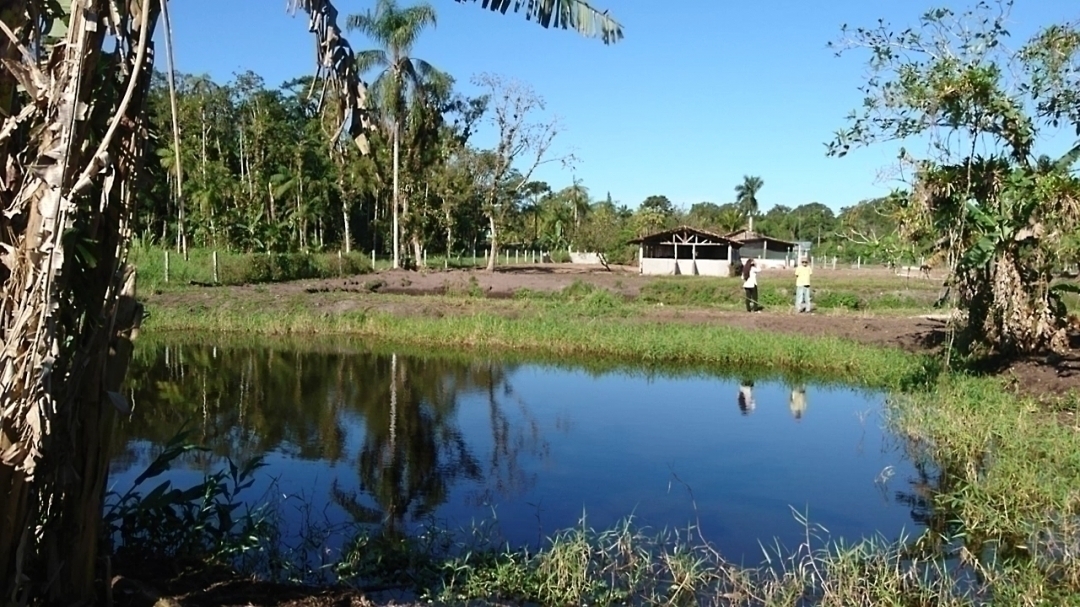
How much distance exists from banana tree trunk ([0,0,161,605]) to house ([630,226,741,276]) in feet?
123

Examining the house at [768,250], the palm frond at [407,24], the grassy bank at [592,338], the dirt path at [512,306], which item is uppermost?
the palm frond at [407,24]

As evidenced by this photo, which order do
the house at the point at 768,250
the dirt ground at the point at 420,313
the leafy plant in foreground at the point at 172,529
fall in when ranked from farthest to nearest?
the house at the point at 768,250, the leafy plant in foreground at the point at 172,529, the dirt ground at the point at 420,313

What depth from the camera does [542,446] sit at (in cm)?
1004

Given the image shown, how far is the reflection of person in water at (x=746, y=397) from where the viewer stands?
40.2ft

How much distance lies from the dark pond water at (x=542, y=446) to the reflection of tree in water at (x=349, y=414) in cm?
3

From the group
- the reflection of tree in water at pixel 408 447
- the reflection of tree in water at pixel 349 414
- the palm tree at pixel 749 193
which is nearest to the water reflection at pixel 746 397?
the reflection of tree in water at pixel 349 414

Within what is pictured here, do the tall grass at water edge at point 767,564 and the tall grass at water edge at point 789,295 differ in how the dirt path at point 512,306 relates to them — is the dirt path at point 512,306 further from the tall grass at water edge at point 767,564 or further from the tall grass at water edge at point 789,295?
the tall grass at water edge at point 767,564

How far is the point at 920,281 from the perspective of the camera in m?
32.3

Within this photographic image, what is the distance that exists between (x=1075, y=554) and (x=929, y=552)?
104 centimetres

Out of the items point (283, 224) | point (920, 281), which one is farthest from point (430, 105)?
point (920, 281)

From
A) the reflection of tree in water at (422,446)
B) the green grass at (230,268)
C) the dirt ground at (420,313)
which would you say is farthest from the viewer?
the green grass at (230,268)

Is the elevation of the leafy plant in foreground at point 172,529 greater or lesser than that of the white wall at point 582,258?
lesser

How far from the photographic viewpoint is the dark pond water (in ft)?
24.4

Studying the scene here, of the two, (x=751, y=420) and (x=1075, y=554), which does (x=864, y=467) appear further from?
(x=1075, y=554)
